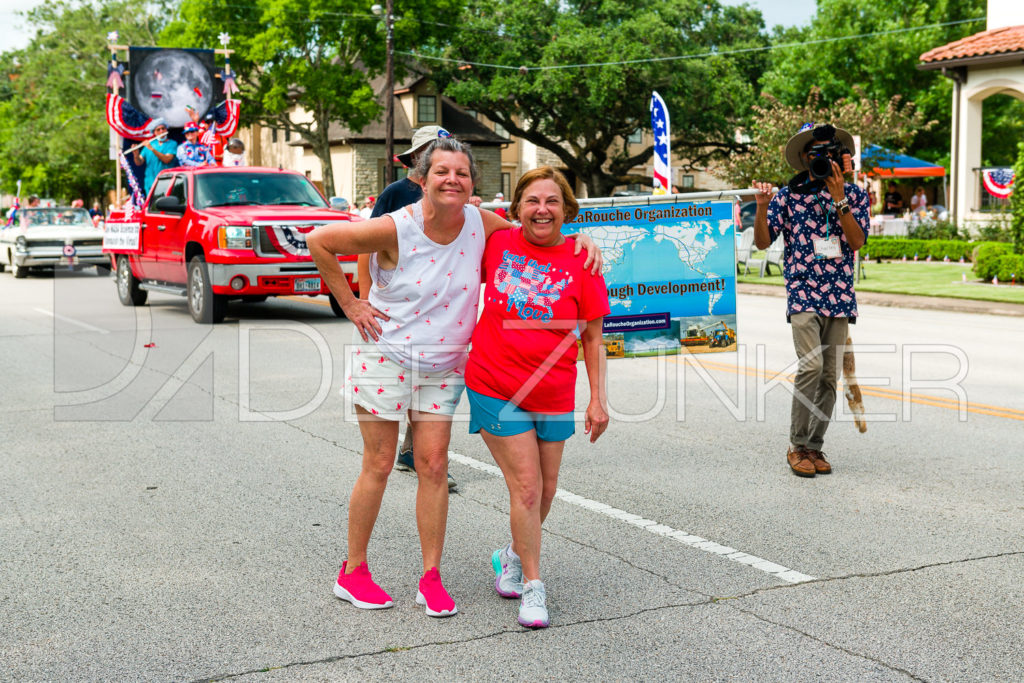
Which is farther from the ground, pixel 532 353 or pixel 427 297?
pixel 427 297

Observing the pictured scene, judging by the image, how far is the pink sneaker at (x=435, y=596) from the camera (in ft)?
14.5

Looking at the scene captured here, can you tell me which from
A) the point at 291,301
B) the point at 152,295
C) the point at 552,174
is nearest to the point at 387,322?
the point at 552,174

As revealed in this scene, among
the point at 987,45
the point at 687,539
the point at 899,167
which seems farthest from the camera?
the point at 899,167

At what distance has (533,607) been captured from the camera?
14.1ft

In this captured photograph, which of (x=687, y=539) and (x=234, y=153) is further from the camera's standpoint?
(x=234, y=153)

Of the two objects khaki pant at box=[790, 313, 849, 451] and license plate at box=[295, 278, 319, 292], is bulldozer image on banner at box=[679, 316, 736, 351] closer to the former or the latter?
khaki pant at box=[790, 313, 849, 451]

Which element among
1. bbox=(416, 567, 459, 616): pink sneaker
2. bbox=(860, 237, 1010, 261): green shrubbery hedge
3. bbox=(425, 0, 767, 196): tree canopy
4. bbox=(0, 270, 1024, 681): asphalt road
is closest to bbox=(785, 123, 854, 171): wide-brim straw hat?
bbox=(0, 270, 1024, 681): asphalt road

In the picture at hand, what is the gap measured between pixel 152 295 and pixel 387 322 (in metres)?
17.3

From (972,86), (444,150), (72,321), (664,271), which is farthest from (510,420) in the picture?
(972,86)

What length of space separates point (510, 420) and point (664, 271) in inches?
112

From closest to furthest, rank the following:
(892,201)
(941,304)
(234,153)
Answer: (941,304) → (234,153) → (892,201)

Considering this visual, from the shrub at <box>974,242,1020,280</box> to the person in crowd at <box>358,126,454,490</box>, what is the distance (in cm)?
1636

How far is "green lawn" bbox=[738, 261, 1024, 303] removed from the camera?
1872cm

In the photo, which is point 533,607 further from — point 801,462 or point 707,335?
point 707,335
